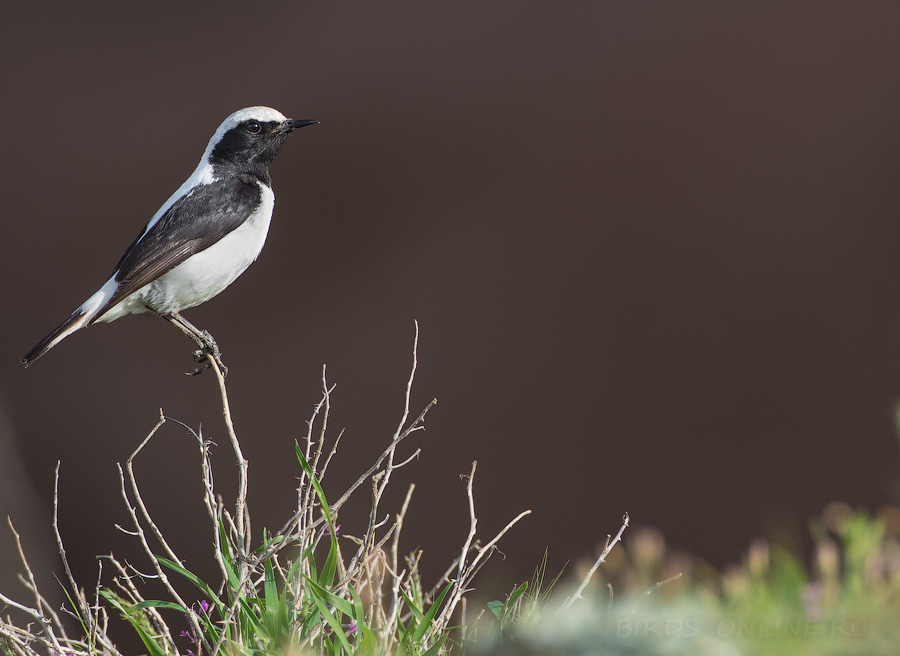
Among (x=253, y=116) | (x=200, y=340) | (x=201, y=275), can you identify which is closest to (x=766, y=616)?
(x=201, y=275)

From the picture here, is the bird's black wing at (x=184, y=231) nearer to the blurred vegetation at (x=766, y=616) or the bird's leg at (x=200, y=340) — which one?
the bird's leg at (x=200, y=340)

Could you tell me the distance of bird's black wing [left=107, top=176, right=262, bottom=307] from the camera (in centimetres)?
353

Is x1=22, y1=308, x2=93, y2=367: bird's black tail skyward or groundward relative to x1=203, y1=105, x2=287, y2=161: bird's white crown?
groundward

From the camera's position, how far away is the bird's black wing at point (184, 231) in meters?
3.53

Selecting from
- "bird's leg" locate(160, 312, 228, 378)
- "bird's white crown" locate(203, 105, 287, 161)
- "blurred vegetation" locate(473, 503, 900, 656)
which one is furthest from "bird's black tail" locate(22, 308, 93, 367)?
"blurred vegetation" locate(473, 503, 900, 656)

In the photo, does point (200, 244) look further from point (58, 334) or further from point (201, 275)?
point (58, 334)

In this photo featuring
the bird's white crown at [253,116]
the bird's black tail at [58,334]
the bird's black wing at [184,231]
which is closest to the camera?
the bird's black tail at [58,334]

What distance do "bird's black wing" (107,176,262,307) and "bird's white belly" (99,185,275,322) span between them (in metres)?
0.03

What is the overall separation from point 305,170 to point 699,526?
9.58 feet

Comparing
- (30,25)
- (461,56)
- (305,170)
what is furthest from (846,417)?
(30,25)

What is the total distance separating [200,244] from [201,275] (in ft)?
0.40

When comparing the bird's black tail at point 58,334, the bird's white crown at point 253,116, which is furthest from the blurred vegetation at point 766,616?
the bird's white crown at point 253,116

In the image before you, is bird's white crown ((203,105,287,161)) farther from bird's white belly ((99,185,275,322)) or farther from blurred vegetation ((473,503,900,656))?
blurred vegetation ((473,503,900,656))

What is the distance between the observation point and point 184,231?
11.8 feet
